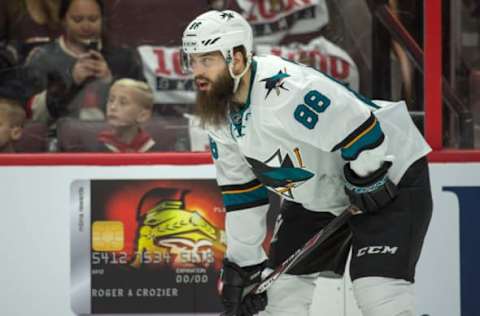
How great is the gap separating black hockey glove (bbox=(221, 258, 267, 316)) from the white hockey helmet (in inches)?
21.9

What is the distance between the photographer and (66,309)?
157 inches

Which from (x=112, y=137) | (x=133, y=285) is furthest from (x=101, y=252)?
(x=112, y=137)

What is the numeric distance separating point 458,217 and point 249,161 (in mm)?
1134

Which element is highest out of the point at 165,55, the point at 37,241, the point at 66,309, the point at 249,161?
the point at 165,55

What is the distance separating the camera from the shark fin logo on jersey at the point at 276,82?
290 centimetres

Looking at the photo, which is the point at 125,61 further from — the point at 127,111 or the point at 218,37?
the point at 218,37

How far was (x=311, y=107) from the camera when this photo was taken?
113 inches

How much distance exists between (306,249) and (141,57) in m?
1.33

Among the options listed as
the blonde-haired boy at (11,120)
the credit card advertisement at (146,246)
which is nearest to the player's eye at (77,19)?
the blonde-haired boy at (11,120)

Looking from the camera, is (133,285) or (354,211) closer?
(354,211)

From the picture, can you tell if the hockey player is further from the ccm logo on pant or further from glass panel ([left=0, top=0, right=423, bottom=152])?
glass panel ([left=0, top=0, right=423, bottom=152])

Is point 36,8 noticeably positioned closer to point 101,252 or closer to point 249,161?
point 101,252

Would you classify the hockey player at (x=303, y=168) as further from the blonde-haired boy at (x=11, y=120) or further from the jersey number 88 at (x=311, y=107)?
the blonde-haired boy at (x=11, y=120)

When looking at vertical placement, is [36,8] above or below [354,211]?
above
